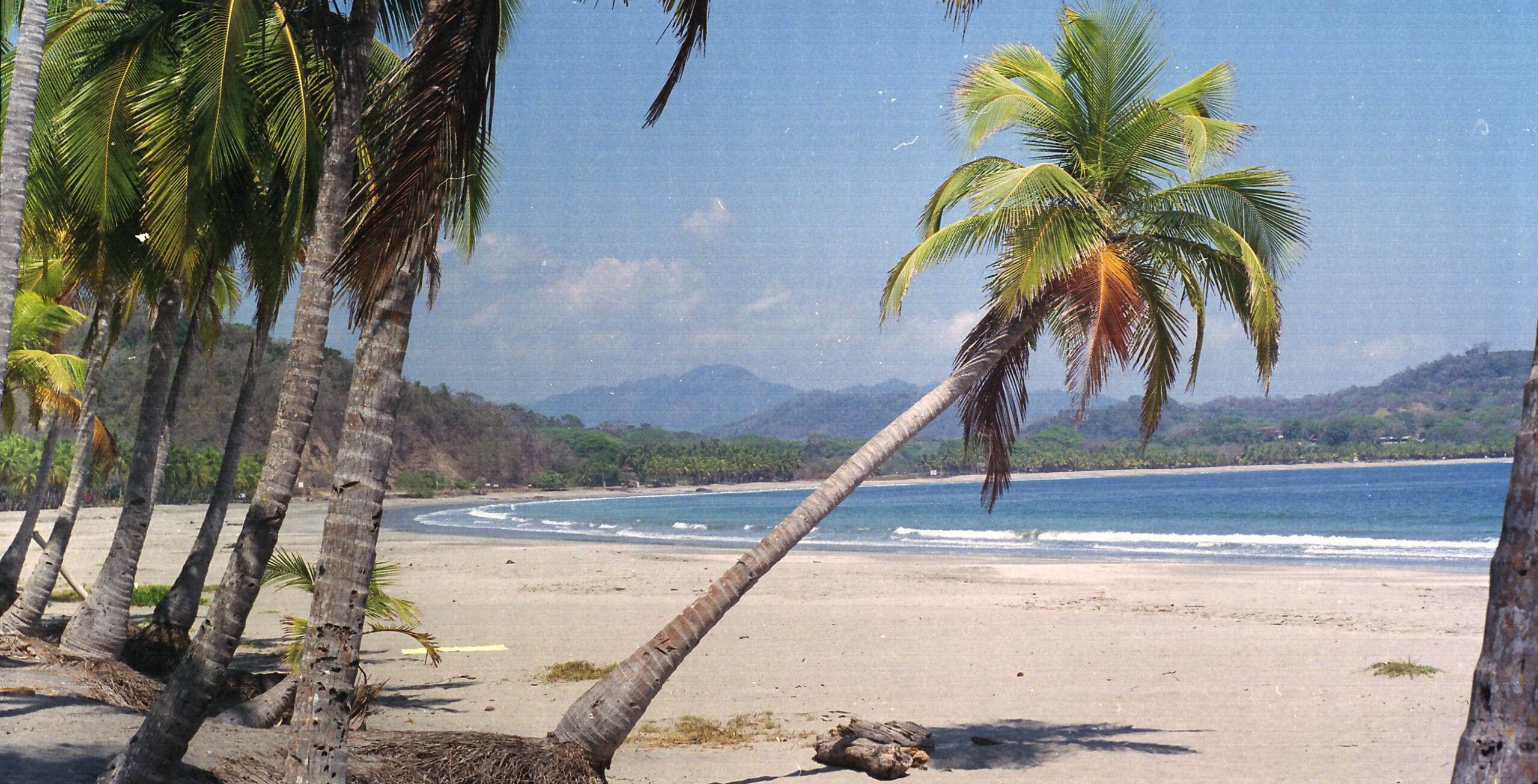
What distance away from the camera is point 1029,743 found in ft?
23.9

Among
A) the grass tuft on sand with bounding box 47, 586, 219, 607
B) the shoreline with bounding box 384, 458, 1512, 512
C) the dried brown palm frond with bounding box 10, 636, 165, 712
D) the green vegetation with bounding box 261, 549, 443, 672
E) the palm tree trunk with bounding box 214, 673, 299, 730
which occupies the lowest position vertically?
the shoreline with bounding box 384, 458, 1512, 512

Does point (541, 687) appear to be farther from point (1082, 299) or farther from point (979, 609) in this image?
point (979, 609)

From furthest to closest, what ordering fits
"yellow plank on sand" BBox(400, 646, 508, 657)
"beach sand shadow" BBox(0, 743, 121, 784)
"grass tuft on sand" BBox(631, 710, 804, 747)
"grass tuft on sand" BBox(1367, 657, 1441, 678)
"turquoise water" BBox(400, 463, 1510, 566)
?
"turquoise water" BBox(400, 463, 1510, 566) → "yellow plank on sand" BBox(400, 646, 508, 657) → "grass tuft on sand" BBox(1367, 657, 1441, 678) → "grass tuft on sand" BBox(631, 710, 804, 747) → "beach sand shadow" BBox(0, 743, 121, 784)

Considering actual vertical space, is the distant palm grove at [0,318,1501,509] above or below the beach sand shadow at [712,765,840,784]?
above

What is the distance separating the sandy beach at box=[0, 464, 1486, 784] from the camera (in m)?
6.57

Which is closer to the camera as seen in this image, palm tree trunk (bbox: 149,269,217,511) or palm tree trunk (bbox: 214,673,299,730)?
palm tree trunk (bbox: 214,673,299,730)

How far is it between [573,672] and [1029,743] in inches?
182

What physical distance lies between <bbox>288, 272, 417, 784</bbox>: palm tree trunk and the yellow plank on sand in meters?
7.67

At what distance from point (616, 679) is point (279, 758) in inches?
74.9

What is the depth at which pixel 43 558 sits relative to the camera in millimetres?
9000

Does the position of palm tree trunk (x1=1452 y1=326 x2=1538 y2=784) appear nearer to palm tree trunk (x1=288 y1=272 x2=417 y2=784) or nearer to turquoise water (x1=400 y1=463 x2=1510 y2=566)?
palm tree trunk (x1=288 y1=272 x2=417 y2=784)

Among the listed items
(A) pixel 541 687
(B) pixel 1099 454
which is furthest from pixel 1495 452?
(A) pixel 541 687

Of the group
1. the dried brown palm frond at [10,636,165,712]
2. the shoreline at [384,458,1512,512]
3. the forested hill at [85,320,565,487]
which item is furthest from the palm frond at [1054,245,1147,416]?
the shoreline at [384,458,1512,512]

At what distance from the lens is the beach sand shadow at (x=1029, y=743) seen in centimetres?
679
